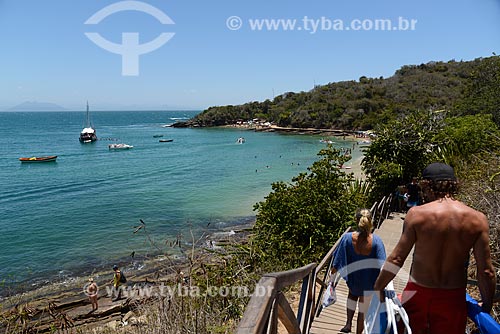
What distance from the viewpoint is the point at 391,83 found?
287 ft

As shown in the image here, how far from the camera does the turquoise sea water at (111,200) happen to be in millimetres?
15864

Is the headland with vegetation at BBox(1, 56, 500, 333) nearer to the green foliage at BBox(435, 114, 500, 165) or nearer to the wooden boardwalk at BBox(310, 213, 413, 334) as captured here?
the green foliage at BBox(435, 114, 500, 165)

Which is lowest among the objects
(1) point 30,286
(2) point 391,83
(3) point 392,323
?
(1) point 30,286

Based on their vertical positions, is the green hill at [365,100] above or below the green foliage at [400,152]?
above

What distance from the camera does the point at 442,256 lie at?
2332mm

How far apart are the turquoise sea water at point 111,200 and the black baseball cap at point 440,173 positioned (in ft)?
23.1

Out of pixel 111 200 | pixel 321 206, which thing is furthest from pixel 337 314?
pixel 111 200

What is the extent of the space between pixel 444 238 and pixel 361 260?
5.20 ft

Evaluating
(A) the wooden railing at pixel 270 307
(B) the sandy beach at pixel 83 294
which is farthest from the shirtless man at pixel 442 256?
(B) the sandy beach at pixel 83 294

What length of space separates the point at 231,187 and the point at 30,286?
59.3ft

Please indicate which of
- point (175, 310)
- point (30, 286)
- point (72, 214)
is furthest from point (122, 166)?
point (175, 310)

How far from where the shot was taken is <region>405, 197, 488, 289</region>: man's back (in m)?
2.27

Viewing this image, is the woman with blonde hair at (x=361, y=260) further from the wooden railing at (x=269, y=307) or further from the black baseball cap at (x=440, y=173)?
the black baseball cap at (x=440, y=173)

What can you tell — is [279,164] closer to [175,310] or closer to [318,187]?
[318,187]
